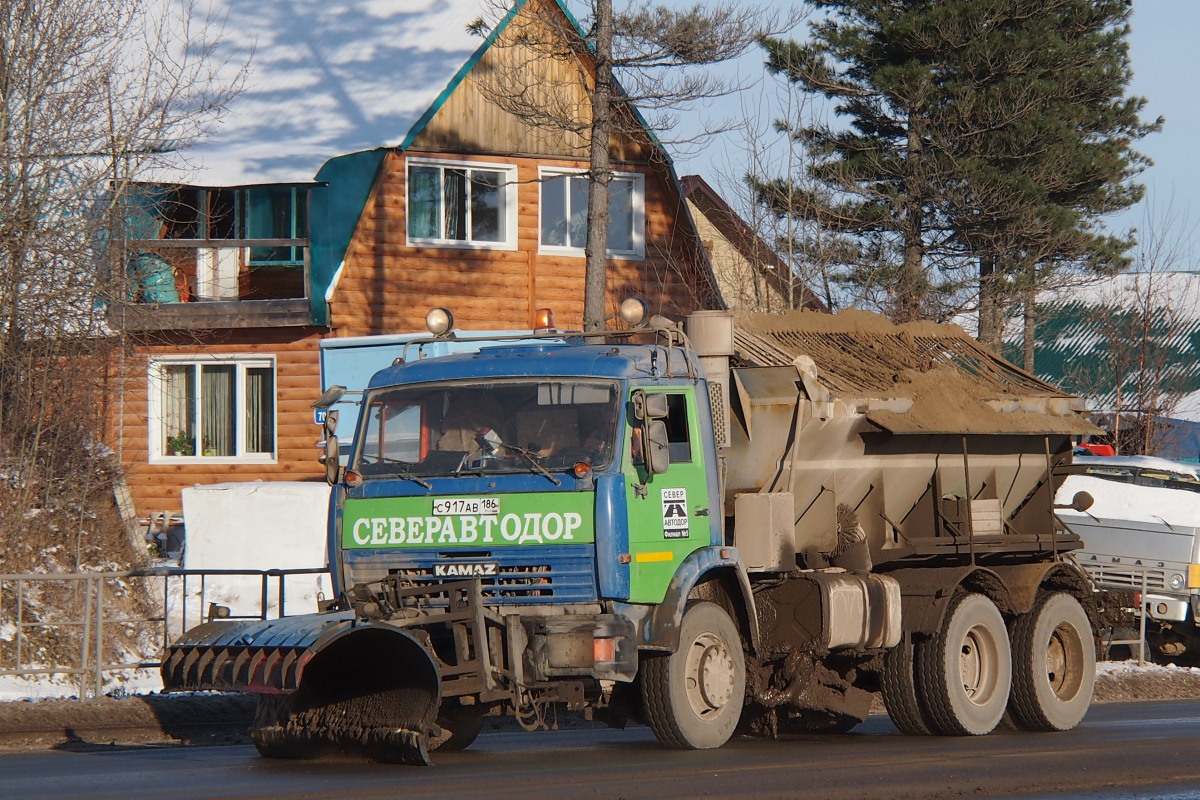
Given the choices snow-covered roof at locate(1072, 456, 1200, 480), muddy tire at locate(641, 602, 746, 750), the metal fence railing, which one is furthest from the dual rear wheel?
snow-covered roof at locate(1072, 456, 1200, 480)

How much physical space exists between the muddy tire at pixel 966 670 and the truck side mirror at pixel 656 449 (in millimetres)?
3476

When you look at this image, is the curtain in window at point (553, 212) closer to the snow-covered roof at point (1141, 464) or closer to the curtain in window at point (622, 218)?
the curtain in window at point (622, 218)

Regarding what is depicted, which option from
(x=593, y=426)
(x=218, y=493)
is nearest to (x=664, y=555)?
(x=593, y=426)

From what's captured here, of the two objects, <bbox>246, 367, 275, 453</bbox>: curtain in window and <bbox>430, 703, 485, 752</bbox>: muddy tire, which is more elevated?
<bbox>246, 367, 275, 453</bbox>: curtain in window

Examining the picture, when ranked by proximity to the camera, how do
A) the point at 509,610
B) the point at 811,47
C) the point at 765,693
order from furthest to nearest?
the point at 811,47, the point at 765,693, the point at 509,610

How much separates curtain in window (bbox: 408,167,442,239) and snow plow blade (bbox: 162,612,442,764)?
16.5 m

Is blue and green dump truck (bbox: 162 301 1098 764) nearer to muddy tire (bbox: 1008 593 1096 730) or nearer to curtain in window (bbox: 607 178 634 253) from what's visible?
muddy tire (bbox: 1008 593 1096 730)

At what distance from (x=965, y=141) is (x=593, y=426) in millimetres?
20401

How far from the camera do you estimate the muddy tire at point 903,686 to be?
12.4m

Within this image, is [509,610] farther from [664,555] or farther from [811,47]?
[811,47]

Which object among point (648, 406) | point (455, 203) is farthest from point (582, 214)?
point (648, 406)

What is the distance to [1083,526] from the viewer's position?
19.2 meters

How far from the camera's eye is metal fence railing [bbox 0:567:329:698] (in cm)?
1378

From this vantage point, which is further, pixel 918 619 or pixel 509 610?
pixel 918 619
